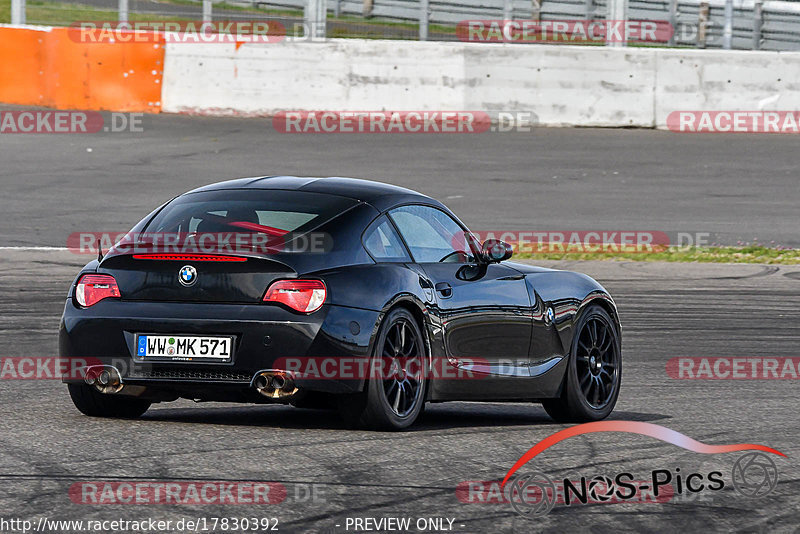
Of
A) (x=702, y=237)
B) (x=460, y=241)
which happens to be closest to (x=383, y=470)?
(x=460, y=241)

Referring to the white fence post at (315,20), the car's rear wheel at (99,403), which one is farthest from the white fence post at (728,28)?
the car's rear wheel at (99,403)

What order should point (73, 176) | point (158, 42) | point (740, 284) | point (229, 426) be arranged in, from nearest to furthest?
point (229, 426), point (740, 284), point (73, 176), point (158, 42)

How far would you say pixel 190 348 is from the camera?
745 cm

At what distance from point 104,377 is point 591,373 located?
298 cm

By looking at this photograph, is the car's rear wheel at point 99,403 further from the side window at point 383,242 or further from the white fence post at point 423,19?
the white fence post at point 423,19

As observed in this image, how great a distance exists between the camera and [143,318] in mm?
7512

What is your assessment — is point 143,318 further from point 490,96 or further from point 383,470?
point 490,96

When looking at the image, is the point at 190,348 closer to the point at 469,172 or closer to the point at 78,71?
the point at 469,172

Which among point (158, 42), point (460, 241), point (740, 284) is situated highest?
point (158, 42)

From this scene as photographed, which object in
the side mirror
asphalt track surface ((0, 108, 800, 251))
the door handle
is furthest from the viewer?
asphalt track surface ((0, 108, 800, 251))

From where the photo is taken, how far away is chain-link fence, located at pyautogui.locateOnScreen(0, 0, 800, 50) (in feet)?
78.9

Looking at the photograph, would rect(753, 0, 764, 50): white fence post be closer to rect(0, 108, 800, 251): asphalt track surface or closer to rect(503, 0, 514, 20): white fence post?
rect(0, 108, 800, 251): asphalt track surface

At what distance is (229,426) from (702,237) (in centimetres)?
1123

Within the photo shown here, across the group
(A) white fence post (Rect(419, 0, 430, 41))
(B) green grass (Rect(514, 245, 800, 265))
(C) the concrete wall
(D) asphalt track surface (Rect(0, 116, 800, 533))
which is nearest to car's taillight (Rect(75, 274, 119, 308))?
(D) asphalt track surface (Rect(0, 116, 800, 533))
